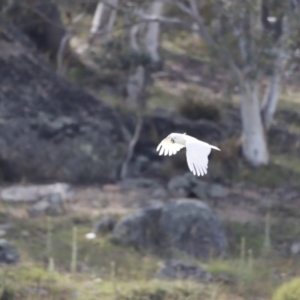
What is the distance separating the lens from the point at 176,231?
10.7 m

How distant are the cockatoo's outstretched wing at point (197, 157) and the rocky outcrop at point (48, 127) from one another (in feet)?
29.1

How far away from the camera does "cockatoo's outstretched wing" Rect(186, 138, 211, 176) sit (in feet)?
15.7

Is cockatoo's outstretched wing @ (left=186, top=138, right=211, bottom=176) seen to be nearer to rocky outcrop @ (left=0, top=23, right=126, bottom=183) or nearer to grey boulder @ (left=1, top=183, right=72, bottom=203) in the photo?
grey boulder @ (left=1, top=183, right=72, bottom=203)

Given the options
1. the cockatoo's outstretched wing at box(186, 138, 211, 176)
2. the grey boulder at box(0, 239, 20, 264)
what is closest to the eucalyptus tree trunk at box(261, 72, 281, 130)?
the grey boulder at box(0, 239, 20, 264)

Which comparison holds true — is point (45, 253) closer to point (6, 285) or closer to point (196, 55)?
point (6, 285)

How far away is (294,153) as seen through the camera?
658 inches

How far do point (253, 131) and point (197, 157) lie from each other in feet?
35.3

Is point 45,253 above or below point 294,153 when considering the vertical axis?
below

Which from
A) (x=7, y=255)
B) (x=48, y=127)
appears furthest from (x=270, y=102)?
(x=7, y=255)

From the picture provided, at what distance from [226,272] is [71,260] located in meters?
1.89

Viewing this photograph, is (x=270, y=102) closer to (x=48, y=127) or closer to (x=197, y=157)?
(x=48, y=127)

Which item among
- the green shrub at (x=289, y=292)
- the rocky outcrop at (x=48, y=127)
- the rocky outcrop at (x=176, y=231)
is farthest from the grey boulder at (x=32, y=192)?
the green shrub at (x=289, y=292)

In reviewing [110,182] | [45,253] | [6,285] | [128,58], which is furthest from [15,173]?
[6,285]

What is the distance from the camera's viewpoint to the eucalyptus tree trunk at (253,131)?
50.4 ft
